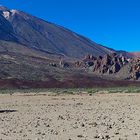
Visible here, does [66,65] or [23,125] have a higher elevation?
[66,65]

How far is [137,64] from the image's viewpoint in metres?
146

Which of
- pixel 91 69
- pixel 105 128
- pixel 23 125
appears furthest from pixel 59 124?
pixel 91 69

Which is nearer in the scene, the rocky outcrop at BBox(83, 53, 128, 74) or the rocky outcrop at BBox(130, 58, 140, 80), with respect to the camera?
the rocky outcrop at BBox(130, 58, 140, 80)

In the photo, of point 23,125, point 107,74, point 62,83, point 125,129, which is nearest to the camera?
point 125,129

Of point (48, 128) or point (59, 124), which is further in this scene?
point (59, 124)

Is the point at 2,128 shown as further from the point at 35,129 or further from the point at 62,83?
the point at 62,83

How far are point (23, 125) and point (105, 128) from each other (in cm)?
405

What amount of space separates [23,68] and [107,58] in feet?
124

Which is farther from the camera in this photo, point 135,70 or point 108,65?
point 108,65

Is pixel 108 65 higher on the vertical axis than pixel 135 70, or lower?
higher

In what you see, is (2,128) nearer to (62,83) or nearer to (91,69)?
(62,83)

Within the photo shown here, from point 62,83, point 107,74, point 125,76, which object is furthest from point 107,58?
point 62,83

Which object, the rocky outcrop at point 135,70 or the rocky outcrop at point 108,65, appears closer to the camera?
the rocky outcrop at point 135,70

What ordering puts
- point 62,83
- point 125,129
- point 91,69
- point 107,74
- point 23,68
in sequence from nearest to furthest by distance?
point 125,129 < point 62,83 < point 23,68 < point 107,74 < point 91,69
